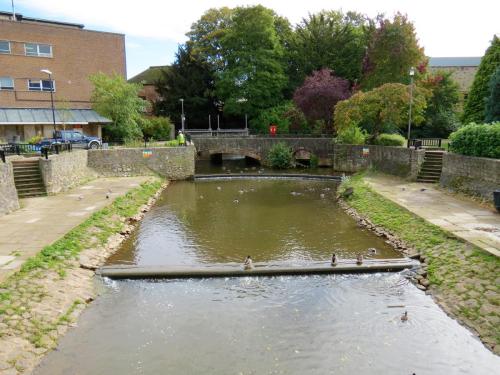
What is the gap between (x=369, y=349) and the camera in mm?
7711

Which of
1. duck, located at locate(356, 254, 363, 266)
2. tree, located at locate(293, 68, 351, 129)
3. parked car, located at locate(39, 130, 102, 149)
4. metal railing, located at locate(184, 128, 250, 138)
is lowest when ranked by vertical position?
duck, located at locate(356, 254, 363, 266)

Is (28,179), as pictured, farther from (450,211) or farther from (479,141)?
(479,141)

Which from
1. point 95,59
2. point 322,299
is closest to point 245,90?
point 95,59

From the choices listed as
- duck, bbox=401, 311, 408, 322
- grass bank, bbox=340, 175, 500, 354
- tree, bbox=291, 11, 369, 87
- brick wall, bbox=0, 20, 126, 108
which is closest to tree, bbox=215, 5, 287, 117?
tree, bbox=291, 11, 369, 87

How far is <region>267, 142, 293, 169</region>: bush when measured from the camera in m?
34.5

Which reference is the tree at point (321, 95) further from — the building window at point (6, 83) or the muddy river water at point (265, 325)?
the building window at point (6, 83)

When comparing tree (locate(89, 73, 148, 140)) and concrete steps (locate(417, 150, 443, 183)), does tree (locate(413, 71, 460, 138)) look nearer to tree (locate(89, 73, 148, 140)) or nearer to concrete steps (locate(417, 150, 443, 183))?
concrete steps (locate(417, 150, 443, 183))

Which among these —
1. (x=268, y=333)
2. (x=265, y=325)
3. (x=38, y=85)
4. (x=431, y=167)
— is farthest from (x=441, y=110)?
(x=38, y=85)

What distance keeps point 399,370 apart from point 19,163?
20.1 metres

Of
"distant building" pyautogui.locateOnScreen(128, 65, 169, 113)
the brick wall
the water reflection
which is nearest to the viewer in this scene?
the water reflection

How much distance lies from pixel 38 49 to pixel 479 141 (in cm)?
3529

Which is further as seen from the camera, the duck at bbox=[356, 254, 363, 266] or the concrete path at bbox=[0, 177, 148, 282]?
the duck at bbox=[356, 254, 363, 266]

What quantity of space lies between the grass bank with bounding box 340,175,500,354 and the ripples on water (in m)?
0.37

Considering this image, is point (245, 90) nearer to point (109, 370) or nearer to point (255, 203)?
point (255, 203)
